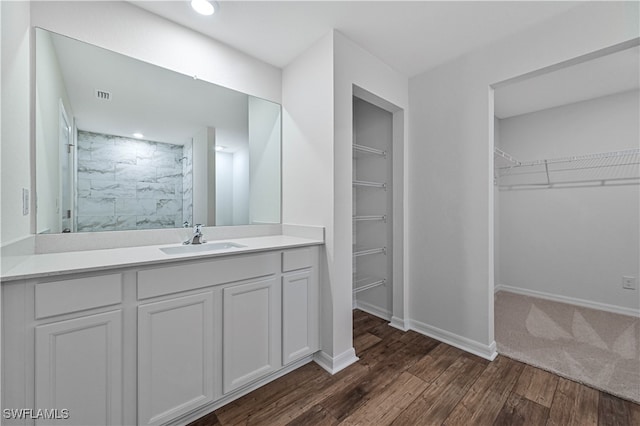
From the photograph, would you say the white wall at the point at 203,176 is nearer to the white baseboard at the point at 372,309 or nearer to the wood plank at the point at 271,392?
the wood plank at the point at 271,392

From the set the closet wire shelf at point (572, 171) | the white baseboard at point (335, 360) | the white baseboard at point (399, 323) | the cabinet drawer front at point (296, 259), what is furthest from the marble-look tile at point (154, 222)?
the closet wire shelf at point (572, 171)

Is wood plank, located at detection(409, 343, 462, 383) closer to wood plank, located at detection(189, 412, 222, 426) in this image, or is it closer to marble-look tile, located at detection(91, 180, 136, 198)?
wood plank, located at detection(189, 412, 222, 426)

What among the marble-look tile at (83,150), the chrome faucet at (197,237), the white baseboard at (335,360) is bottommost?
the white baseboard at (335,360)

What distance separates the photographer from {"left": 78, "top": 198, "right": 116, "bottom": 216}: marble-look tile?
1.58 metres

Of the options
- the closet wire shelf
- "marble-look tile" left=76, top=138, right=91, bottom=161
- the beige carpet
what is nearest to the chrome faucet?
"marble-look tile" left=76, top=138, right=91, bottom=161

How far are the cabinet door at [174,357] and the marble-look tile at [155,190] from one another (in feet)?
2.73

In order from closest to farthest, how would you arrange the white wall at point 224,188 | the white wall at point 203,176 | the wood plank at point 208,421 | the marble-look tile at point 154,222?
the wood plank at point 208,421 < the marble-look tile at point 154,222 < the white wall at point 203,176 < the white wall at point 224,188

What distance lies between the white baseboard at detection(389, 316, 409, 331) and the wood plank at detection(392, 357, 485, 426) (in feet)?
1.83

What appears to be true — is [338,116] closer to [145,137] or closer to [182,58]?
[182,58]

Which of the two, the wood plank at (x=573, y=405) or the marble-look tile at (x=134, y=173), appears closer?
the wood plank at (x=573, y=405)

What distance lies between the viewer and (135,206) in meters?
1.74

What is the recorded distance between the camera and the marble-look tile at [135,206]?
1684 mm

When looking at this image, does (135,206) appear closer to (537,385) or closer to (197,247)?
(197,247)

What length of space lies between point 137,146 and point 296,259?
1.31 meters
